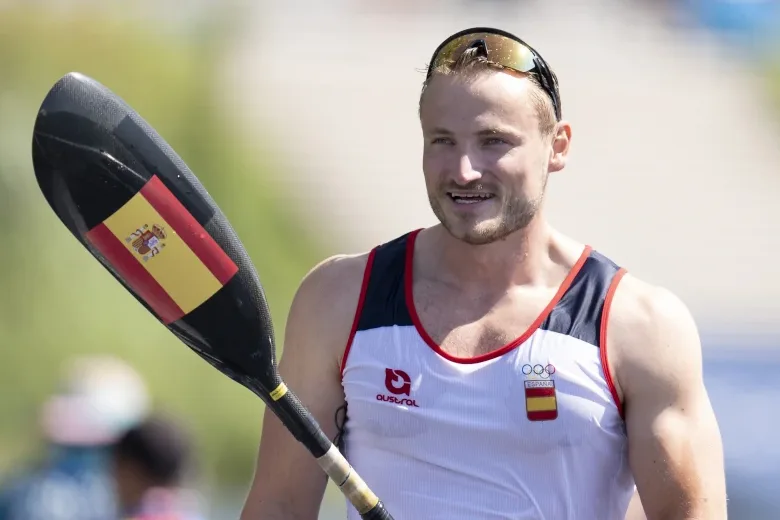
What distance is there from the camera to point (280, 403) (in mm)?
3109

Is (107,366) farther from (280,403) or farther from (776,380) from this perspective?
(776,380)

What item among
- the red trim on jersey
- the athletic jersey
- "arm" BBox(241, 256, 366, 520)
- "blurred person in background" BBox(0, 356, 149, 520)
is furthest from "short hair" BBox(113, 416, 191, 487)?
the red trim on jersey

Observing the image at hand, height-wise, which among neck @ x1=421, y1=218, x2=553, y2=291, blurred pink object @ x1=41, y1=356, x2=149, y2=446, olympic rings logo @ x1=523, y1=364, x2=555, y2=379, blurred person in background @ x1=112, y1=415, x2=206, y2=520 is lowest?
blurred person in background @ x1=112, y1=415, x2=206, y2=520

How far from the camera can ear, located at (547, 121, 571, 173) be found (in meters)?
3.52

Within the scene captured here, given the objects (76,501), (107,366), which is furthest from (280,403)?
(107,366)

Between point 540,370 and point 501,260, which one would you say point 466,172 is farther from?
point 540,370

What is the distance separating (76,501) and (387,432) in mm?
1882

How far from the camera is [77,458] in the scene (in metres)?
4.95

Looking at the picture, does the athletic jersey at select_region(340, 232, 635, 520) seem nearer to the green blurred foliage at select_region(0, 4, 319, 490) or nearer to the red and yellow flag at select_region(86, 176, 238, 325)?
the red and yellow flag at select_region(86, 176, 238, 325)

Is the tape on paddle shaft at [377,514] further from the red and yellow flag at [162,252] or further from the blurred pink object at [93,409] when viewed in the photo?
the blurred pink object at [93,409]

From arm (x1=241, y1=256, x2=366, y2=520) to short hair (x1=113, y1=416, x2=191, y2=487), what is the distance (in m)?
1.22

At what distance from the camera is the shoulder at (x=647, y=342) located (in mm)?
3291

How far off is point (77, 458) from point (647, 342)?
2.44m

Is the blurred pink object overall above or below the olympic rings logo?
below
